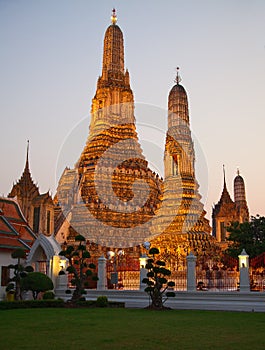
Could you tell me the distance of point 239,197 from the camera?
58.2m

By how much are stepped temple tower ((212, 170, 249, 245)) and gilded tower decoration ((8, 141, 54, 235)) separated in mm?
20196

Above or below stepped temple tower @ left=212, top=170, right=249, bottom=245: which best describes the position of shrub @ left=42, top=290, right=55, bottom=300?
below

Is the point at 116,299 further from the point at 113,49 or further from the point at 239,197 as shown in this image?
the point at 239,197

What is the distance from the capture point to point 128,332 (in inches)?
381

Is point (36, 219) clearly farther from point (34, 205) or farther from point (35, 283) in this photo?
point (35, 283)

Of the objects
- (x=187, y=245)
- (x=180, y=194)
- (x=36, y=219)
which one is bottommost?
(x=187, y=245)

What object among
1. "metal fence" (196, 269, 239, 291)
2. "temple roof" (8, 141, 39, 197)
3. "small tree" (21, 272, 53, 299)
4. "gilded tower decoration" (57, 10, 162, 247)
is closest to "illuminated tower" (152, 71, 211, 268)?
"gilded tower decoration" (57, 10, 162, 247)

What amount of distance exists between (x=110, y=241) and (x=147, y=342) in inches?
1250

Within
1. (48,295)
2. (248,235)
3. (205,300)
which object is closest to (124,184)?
(248,235)

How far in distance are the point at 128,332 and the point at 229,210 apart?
4690cm

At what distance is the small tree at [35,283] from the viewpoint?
1803 centimetres

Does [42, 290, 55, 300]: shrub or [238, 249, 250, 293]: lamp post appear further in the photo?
[42, 290, 55, 300]: shrub

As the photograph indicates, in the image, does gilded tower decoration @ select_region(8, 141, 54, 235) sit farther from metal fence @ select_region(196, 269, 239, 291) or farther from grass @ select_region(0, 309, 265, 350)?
grass @ select_region(0, 309, 265, 350)

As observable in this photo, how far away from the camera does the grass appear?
8031 millimetres
